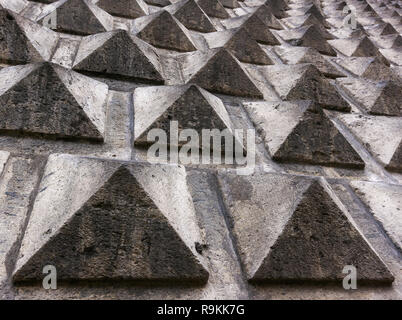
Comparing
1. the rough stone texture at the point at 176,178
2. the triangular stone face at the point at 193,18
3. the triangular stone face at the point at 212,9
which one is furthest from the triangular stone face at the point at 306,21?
the rough stone texture at the point at 176,178

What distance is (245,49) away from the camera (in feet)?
3.29

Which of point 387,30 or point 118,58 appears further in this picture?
point 387,30

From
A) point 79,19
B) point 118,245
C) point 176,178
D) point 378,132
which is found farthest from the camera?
point 79,19

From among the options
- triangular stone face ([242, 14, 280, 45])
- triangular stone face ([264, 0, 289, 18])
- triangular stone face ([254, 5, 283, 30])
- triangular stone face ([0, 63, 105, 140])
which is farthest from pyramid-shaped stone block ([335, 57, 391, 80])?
triangular stone face ([0, 63, 105, 140])

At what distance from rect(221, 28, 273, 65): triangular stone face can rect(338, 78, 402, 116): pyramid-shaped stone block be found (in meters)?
0.26

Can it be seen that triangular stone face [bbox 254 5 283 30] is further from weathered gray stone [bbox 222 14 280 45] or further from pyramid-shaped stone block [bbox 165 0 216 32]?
pyramid-shaped stone block [bbox 165 0 216 32]

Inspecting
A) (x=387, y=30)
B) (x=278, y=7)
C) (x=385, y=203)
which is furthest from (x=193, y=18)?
(x=387, y=30)

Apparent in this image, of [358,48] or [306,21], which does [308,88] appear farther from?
[306,21]

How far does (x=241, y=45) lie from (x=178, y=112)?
19.1 inches

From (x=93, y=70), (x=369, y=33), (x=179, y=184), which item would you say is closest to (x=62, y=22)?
(x=93, y=70)

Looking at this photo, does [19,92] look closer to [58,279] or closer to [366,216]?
[58,279]

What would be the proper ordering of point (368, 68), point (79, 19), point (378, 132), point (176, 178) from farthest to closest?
1. point (368, 68)
2. point (79, 19)
3. point (378, 132)
4. point (176, 178)

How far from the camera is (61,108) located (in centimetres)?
57

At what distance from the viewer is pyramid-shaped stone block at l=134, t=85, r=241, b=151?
0.60 meters
